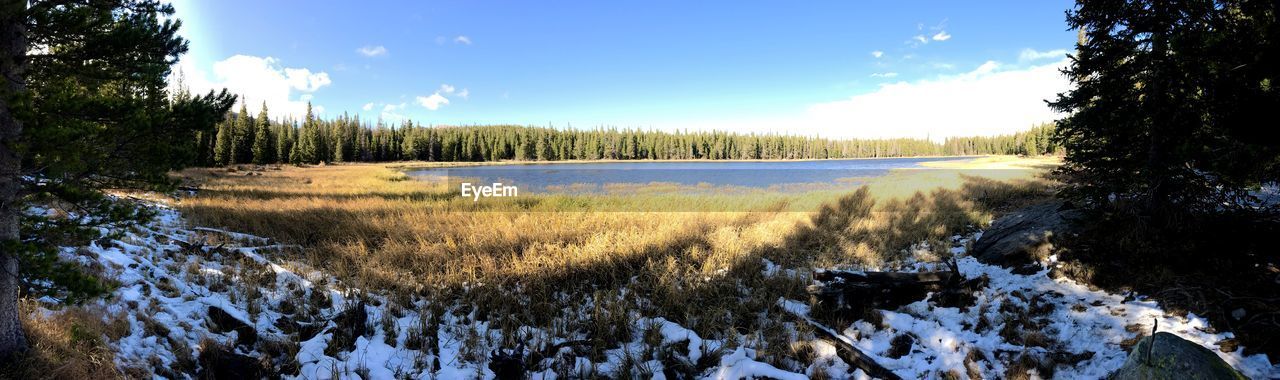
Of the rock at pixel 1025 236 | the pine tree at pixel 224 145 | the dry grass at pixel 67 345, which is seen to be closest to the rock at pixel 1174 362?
the rock at pixel 1025 236

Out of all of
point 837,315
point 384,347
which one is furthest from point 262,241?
point 837,315

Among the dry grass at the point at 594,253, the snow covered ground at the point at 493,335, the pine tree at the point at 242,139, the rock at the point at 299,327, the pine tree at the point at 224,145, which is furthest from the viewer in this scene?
the pine tree at the point at 242,139

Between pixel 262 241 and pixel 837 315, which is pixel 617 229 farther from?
pixel 262 241

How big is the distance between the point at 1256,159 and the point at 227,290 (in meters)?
10.8

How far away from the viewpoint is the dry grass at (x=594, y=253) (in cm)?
602

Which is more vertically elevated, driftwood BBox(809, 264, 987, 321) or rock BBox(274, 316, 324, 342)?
driftwood BBox(809, 264, 987, 321)

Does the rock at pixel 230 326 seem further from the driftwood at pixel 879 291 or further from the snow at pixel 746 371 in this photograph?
the driftwood at pixel 879 291

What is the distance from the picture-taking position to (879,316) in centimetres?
553

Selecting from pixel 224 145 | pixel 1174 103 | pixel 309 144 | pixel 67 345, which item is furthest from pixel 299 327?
pixel 309 144

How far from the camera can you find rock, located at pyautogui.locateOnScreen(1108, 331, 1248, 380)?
305cm

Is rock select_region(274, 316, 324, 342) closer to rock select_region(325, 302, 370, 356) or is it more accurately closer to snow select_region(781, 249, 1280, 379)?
rock select_region(325, 302, 370, 356)

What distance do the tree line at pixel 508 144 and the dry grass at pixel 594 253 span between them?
31077 millimetres

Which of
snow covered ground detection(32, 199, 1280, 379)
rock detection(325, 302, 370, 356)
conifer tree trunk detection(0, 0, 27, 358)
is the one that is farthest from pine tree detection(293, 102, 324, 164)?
conifer tree trunk detection(0, 0, 27, 358)

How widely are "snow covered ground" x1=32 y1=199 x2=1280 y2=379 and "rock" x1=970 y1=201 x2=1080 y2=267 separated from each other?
101 cm
